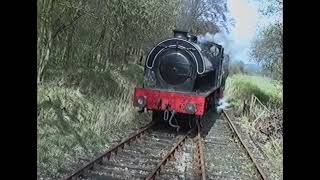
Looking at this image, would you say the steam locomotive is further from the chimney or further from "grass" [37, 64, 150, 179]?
"grass" [37, 64, 150, 179]

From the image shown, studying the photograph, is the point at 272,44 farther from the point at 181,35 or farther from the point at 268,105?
the point at 181,35

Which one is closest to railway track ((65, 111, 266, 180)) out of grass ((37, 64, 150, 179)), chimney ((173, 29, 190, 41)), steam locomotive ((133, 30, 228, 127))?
grass ((37, 64, 150, 179))

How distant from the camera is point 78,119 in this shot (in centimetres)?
927

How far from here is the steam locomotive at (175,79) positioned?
35.1 feet

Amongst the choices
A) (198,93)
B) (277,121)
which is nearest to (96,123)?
(198,93)

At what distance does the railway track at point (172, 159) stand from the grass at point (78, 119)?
415 mm

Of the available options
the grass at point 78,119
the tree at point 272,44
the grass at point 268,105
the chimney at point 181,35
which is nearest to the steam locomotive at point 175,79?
the chimney at point 181,35

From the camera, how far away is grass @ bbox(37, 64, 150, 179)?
7.44 m

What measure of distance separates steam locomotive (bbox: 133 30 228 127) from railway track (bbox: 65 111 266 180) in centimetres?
59

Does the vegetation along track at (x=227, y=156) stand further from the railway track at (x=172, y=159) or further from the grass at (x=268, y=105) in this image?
the grass at (x=268, y=105)

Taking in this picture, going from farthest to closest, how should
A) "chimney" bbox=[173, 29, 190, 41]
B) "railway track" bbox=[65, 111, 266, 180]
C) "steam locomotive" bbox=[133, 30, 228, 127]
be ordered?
"chimney" bbox=[173, 29, 190, 41], "steam locomotive" bbox=[133, 30, 228, 127], "railway track" bbox=[65, 111, 266, 180]

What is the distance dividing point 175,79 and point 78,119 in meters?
2.79
